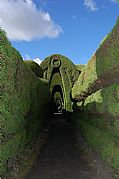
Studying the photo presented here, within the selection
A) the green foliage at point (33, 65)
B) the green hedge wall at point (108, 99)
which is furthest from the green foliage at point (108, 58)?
the green foliage at point (33, 65)

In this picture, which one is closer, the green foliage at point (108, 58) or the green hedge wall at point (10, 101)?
the green hedge wall at point (10, 101)

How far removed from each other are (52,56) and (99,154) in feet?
76.3

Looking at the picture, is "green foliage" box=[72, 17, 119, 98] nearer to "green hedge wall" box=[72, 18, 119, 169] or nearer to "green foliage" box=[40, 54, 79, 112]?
"green hedge wall" box=[72, 18, 119, 169]

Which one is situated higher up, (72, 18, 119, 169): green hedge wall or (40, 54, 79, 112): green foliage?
(40, 54, 79, 112): green foliage

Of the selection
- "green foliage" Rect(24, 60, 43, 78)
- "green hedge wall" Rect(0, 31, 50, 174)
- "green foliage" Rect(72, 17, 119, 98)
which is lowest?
"green hedge wall" Rect(0, 31, 50, 174)

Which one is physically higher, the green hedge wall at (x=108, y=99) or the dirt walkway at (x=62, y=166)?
the green hedge wall at (x=108, y=99)

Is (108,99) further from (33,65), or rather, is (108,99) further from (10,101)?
(33,65)

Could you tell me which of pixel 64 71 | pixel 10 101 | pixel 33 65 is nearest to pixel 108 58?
pixel 10 101

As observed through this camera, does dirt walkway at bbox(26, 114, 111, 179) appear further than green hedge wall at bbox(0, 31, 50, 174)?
Yes

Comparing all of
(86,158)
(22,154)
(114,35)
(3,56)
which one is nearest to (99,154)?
(86,158)

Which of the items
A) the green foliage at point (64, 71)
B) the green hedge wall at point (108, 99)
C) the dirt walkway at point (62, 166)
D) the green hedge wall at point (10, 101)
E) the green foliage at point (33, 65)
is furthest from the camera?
the green foliage at point (64, 71)

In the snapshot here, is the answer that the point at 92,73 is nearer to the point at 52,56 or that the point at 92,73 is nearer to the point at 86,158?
the point at 86,158

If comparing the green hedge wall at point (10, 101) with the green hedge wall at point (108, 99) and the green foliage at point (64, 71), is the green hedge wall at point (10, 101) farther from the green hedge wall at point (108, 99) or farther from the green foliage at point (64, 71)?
the green foliage at point (64, 71)

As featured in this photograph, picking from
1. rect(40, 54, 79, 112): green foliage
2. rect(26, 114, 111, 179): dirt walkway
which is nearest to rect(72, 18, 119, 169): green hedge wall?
rect(26, 114, 111, 179): dirt walkway
